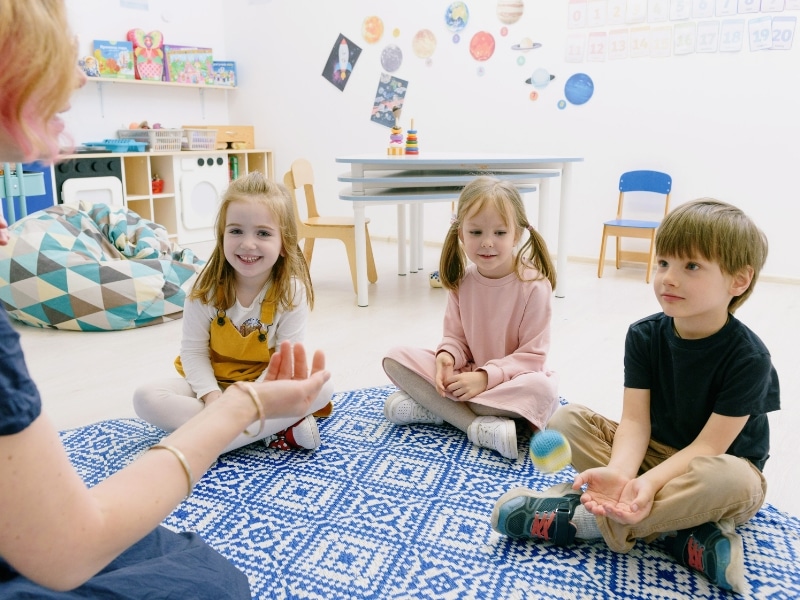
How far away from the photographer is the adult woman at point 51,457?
0.55 metres

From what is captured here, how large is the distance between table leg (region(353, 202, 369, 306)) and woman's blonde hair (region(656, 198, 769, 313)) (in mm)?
1970

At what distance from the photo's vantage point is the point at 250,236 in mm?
1643

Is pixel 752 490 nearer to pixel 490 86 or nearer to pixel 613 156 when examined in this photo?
pixel 613 156

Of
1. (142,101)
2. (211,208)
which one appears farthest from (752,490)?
(142,101)

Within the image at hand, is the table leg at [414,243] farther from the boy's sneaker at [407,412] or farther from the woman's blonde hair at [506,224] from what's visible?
the boy's sneaker at [407,412]

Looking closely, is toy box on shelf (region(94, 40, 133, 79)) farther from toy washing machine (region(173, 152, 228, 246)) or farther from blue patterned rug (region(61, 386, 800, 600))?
blue patterned rug (region(61, 386, 800, 600))

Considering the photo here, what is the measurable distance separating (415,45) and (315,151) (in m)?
1.13

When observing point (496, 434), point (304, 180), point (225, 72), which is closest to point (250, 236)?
point (496, 434)

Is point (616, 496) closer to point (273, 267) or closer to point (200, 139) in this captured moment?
point (273, 267)

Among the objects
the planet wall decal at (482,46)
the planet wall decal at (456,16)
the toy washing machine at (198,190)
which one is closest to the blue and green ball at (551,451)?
the planet wall decal at (482,46)

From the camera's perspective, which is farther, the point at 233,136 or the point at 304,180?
the point at 233,136

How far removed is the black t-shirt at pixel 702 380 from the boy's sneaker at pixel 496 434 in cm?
37

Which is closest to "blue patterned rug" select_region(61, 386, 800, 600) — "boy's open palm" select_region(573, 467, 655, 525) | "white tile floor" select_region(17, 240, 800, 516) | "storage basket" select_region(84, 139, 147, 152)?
"boy's open palm" select_region(573, 467, 655, 525)

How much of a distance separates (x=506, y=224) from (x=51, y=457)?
1.36 m
